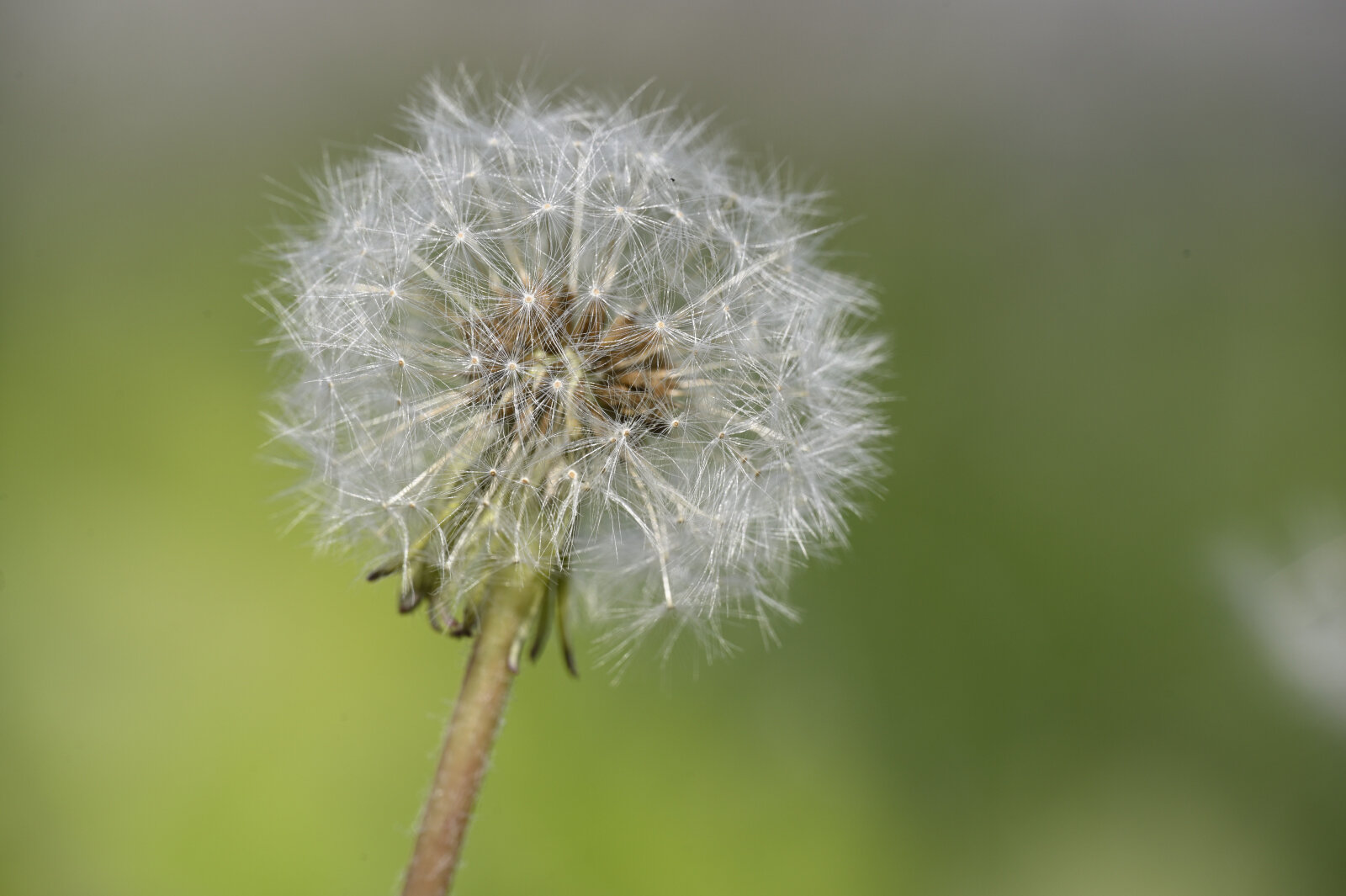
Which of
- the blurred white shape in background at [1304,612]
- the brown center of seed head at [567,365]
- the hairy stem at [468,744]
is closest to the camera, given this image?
the hairy stem at [468,744]

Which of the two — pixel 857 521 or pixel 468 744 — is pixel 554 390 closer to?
pixel 468 744

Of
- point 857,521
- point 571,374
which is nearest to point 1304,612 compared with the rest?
point 857,521

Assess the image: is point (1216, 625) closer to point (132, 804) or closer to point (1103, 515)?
point (1103, 515)

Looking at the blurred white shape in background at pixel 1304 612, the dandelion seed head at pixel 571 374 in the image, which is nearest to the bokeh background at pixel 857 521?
the blurred white shape in background at pixel 1304 612

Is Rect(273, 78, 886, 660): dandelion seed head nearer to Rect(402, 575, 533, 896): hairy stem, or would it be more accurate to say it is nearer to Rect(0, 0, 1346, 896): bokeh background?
Rect(402, 575, 533, 896): hairy stem

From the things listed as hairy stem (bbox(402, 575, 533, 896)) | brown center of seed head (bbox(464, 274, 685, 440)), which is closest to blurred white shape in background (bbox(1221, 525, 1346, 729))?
brown center of seed head (bbox(464, 274, 685, 440))

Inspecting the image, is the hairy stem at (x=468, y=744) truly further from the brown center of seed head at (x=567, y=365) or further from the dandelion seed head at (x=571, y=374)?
the brown center of seed head at (x=567, y=365)
